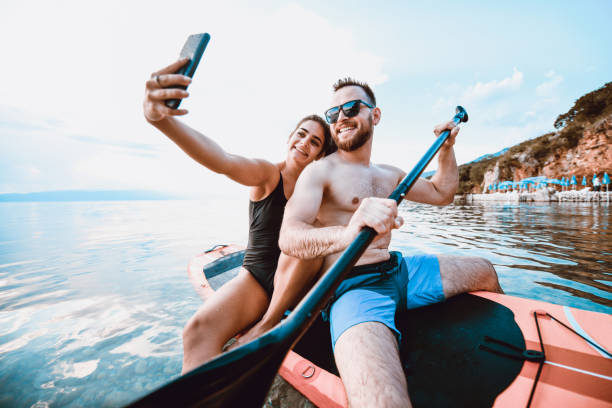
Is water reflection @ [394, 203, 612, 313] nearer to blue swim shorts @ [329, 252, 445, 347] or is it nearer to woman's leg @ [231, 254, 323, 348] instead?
blue swim shorts @ [329, 252, 445, 347]

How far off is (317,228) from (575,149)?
56783mm

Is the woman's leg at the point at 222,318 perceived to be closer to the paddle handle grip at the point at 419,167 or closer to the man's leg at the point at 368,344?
the man's leg at the point at 368,344

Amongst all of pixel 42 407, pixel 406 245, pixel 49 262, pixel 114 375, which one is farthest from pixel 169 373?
pixel 49 262

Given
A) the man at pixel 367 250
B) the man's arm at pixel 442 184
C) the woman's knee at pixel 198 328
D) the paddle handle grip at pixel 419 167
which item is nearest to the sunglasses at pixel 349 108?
the man at pixel 367 250

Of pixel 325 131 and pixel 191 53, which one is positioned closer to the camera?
pixel 191 53

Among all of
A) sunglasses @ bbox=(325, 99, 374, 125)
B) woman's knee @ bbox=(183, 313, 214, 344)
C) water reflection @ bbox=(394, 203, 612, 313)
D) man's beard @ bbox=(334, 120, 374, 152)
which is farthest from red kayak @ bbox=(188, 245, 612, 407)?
water reflection @ bbox=(394, 203, 612, 313)

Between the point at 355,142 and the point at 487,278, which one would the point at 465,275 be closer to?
the point at 487,278

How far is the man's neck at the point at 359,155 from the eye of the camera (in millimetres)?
2889

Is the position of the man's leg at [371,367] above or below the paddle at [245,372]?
below

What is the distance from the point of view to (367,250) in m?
2.50

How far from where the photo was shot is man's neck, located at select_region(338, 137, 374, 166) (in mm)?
2889

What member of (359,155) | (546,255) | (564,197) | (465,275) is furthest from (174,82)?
(564,197)

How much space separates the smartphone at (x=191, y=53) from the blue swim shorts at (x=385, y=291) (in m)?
1.80

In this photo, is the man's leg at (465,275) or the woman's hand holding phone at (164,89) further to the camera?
the man's leg at (465,275)
